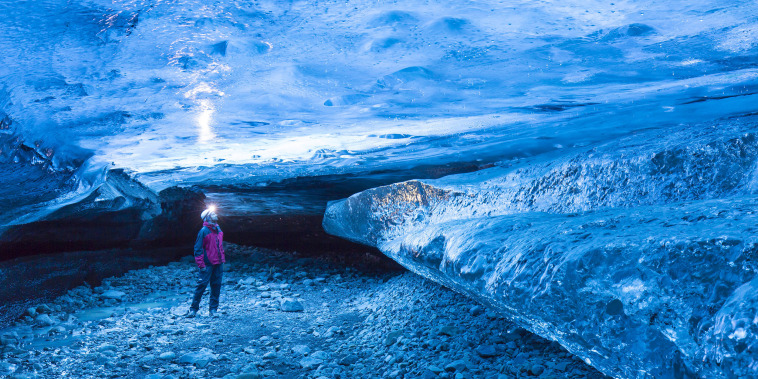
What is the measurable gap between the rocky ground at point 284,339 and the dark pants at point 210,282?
20cm

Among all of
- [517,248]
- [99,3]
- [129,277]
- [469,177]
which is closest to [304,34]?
[99,3]

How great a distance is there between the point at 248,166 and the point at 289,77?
3371 millimetres

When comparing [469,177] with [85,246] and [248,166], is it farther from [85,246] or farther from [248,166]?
[85,246]

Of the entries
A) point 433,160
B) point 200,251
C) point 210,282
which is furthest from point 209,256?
point 433,160

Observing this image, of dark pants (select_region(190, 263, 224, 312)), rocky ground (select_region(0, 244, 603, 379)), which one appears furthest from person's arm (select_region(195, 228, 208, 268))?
rocky ground (select_region(0, 244, 603, 379))

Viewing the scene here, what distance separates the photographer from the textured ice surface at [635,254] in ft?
5.23

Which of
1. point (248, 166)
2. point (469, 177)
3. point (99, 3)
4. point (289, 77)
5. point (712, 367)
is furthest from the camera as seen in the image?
point (248, 166)

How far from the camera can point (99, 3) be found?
2.67 metres

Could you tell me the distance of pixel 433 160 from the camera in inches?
249

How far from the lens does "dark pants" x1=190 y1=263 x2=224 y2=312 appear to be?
5422mm

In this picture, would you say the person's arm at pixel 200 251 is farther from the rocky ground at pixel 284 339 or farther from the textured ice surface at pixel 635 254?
the textured ice surface at pixel 635 254

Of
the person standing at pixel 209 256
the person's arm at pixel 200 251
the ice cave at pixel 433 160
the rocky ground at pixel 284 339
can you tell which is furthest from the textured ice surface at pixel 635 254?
the person's arm at pixel 200 251

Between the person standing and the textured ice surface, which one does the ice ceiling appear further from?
the person standing

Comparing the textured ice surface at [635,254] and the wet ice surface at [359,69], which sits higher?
the wet ice surface at [359,69]
